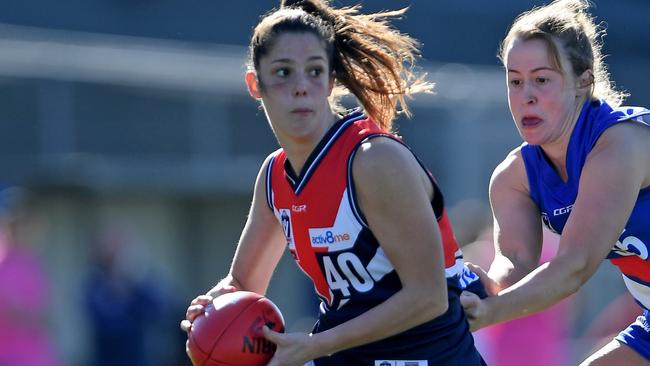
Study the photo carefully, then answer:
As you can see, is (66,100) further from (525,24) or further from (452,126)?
(525,24)

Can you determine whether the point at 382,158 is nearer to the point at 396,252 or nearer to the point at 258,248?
the point at 396,252

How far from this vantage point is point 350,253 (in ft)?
14.1

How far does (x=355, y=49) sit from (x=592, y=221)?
42.9 inches

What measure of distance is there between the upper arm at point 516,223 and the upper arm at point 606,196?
434 millimetres

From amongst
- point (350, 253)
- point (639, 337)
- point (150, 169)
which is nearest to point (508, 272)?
point (639, 337)

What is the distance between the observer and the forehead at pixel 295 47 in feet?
14.5

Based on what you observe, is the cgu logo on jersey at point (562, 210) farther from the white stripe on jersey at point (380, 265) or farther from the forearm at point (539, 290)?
the white stripe on jersey at point (380, 265)

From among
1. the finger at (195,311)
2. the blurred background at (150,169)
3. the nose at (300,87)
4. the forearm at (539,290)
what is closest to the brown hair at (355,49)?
the nose at (300,87)

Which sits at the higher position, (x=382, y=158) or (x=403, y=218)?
(x=382, y=158)

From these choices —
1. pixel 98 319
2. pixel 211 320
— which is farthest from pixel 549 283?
pixel 98 319

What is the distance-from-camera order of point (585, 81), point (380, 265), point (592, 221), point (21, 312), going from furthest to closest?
point (21, 312) → point (585, 81) → point (592, 221) → point (380, 265)

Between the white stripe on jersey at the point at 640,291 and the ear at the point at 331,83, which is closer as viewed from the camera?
the ear at the point at 331,83

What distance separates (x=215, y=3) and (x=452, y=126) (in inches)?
250

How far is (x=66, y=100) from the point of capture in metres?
11.2
